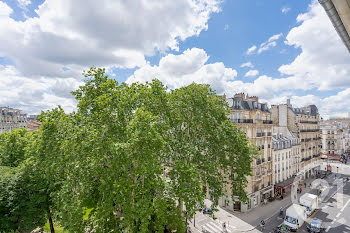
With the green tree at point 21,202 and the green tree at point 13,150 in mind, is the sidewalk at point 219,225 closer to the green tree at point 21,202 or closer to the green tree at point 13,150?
the green tree at point 21,202

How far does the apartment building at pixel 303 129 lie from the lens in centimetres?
4631

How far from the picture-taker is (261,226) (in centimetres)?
2508

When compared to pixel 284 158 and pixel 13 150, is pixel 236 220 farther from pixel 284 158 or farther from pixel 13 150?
pixel 13 150

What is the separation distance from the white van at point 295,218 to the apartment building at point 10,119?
9132 centimetres

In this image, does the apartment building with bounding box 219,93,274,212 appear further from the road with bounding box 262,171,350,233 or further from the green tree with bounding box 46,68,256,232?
the green tree with bounding box 46,68,256,232

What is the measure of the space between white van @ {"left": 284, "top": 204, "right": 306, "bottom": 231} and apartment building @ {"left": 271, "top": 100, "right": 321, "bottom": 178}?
2406 centimetres

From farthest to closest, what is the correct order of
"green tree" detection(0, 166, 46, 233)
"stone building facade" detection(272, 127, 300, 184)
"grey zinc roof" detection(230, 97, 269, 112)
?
"stone building facade" detection(272, 127, 300, 184) → "grey zinc roof" detection(230, 97, 269, 112) → "green tree" detection(0, 166, 46, 233)

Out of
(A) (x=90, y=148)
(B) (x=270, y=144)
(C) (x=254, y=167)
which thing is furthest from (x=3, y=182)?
(B) (x=270, y=144)

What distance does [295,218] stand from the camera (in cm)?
2456

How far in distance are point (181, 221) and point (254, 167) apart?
861 inches

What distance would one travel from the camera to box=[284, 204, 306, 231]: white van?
24.5m

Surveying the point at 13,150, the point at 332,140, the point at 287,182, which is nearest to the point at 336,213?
the point at 287,182

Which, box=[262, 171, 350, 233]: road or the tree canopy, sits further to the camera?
box=[262, 171, 350, 233]: road

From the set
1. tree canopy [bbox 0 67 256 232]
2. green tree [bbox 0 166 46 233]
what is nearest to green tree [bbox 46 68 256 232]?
tree canopy [bbox 0 67 256 232]
